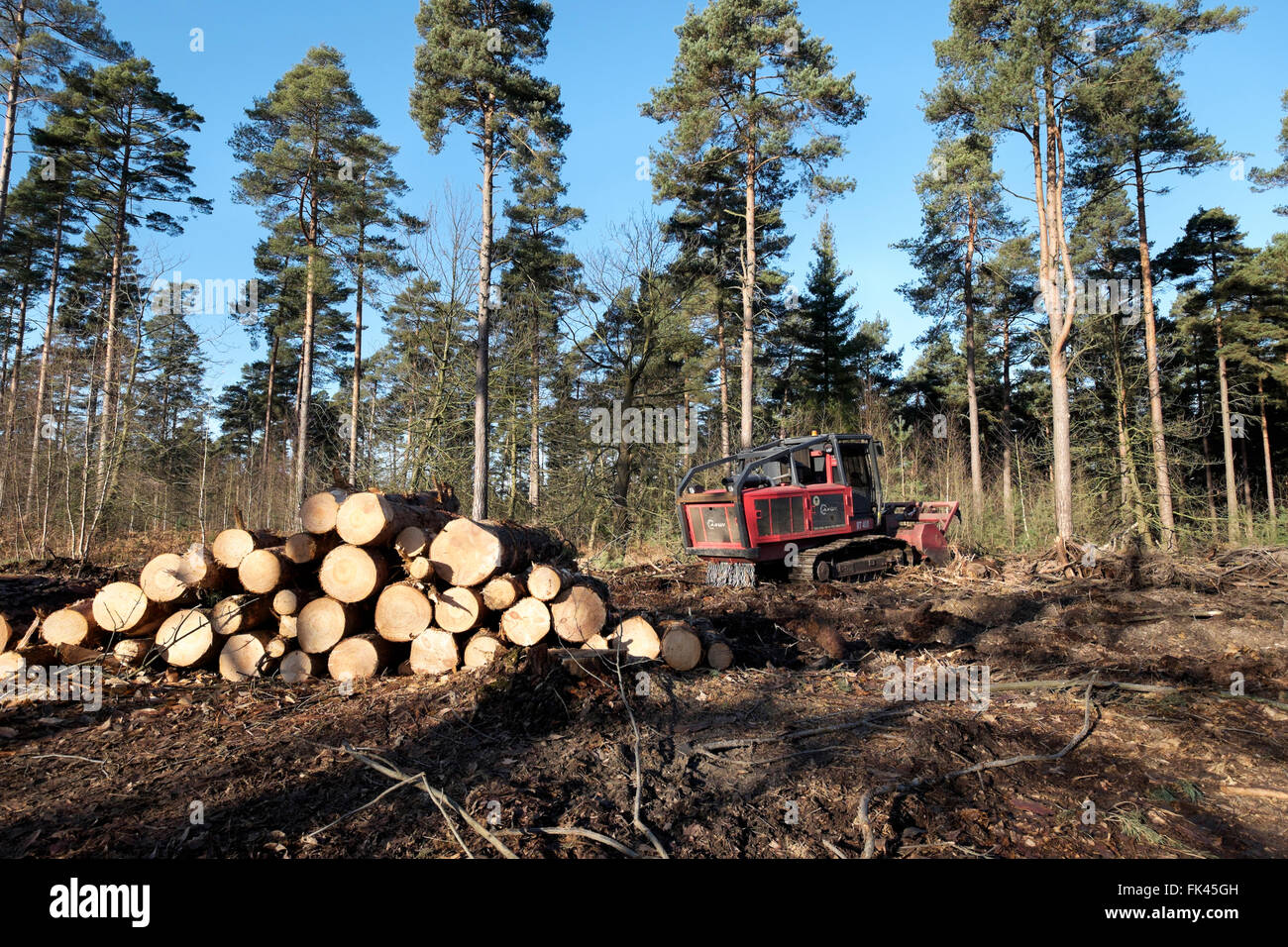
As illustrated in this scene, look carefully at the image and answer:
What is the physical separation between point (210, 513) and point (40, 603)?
13.5m

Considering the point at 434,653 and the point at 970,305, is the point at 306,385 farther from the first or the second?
the point at 970,305

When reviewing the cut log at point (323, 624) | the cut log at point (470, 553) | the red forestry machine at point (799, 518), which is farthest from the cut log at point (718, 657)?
the red forestry machine at point (799, 518)

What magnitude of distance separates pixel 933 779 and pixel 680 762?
1.26m

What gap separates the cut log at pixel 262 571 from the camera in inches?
187

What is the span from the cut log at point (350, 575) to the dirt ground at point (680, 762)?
0.67 m

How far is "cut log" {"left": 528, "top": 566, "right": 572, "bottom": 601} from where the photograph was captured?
4.77 m

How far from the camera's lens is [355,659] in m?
4.80

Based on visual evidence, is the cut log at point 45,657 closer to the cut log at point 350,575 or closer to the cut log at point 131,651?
the cut log at point 131,651

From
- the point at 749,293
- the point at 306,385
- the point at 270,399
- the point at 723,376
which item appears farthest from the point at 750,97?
the point at 270,399

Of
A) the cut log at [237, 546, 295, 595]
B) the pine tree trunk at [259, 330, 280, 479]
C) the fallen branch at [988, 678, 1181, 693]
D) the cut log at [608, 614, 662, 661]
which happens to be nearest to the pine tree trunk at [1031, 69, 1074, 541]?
the fallen branch at [988, 678, 1181, 693]

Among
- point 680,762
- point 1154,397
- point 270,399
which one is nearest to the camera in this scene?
point 680,762

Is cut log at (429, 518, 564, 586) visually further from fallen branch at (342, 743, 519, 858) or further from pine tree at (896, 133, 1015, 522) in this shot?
pine tree at (896, 133, 1015, 522)

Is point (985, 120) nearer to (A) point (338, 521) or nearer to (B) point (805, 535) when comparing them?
(B) point (805, 535)

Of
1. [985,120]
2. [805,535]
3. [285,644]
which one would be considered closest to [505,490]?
[805,535]
